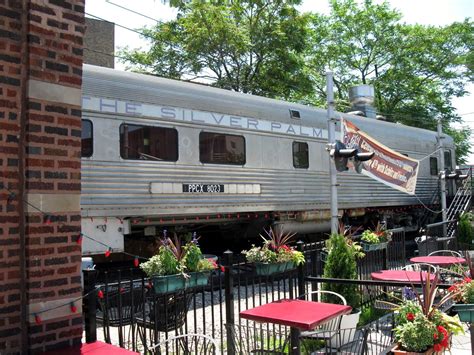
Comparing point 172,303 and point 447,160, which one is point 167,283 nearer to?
point 172,303

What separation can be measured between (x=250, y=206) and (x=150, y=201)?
2464mm

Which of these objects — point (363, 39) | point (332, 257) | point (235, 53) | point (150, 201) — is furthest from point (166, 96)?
point (363, 39)

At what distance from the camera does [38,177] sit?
344cm

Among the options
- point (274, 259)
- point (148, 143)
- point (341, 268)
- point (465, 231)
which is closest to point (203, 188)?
point (148, 143)

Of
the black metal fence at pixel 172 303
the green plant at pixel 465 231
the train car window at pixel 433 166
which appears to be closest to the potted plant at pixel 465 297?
the black metal fence at pixel 172 303

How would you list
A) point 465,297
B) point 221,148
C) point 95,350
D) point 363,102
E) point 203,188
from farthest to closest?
point 363,102 → point 221,148 → point 203,188 → point 465,297 → point 95,350

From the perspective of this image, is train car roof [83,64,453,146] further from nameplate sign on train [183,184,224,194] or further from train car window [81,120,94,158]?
nameplate sign on train [183,184,224,194]

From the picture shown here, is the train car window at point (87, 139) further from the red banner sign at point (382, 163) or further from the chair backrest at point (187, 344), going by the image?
the red banner sign at point (382, 163)

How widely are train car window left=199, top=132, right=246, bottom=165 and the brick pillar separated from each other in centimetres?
591

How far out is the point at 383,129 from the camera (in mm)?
14945

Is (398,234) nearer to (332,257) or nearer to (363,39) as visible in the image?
(332,257)

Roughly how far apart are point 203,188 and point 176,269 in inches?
179

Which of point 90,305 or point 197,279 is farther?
point 197,279

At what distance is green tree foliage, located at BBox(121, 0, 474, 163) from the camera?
2014 centimetres
